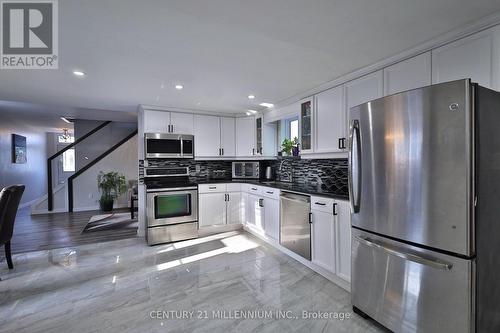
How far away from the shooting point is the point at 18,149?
20.6 feet

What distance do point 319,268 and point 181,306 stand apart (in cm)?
154

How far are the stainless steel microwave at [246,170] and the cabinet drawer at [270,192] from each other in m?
0.84

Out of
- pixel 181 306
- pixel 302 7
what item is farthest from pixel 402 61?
pixel 181 306

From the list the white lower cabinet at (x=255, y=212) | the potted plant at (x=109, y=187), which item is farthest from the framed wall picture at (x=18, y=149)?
the white lower cabinet at (x=255, y=212)

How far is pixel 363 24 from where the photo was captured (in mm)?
1725

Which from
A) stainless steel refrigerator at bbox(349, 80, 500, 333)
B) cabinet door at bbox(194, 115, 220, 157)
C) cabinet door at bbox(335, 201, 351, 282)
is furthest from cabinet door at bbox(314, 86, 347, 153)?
cabinet door at bbox(194, 115, 220, 157)

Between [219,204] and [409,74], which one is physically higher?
[409,74]

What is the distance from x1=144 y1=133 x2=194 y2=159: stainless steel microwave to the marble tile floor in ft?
5.23

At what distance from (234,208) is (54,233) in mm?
3324

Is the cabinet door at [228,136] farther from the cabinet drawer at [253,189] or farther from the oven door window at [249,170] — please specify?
the cabinet drawer at [253,189]

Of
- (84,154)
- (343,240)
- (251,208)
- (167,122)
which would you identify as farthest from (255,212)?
(84,154)

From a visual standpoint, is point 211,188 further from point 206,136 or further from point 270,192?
point 270,192

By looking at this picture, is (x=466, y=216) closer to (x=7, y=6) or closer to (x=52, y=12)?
(x=52, y=12)

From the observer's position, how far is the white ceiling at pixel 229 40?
154 centimetres
